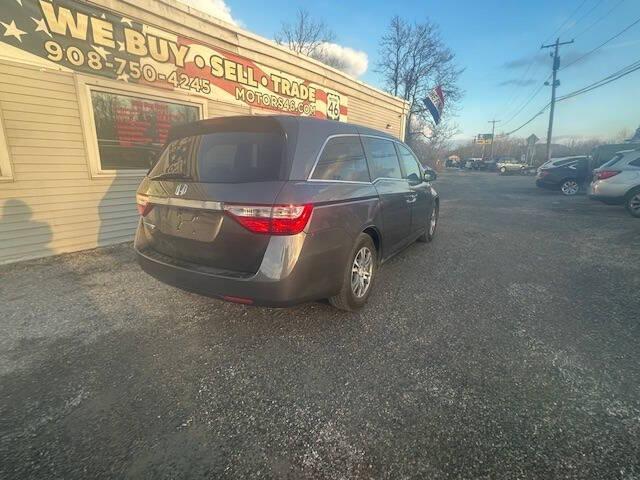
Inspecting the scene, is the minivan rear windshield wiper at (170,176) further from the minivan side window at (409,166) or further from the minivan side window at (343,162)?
the minivan side window at (409,166)

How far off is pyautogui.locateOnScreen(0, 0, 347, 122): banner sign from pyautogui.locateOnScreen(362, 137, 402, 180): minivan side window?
14.3ft

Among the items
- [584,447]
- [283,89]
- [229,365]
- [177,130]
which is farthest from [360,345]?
[283,89]

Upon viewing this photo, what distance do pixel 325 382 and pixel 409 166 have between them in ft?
11.2

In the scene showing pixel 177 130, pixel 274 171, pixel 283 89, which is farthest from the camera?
pixel 283 89

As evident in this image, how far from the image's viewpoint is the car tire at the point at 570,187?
1350cm

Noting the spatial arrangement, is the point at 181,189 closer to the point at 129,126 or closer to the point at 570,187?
the point at 129,126

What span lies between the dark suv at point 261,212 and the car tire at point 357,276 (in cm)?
1

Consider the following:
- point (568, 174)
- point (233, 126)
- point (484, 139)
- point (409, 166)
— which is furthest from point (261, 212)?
point (484, 139)

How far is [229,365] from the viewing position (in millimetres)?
2373

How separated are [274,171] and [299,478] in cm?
186

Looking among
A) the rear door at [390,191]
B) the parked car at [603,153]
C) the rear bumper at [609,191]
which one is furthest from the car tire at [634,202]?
the rear door at [390,191]

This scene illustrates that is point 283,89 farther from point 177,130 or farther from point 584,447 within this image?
point 584,447

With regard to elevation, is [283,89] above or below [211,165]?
above

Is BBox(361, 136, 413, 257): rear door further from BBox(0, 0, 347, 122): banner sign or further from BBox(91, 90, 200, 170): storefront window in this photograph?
BBox(0, 0, 347, 122): banner sign
